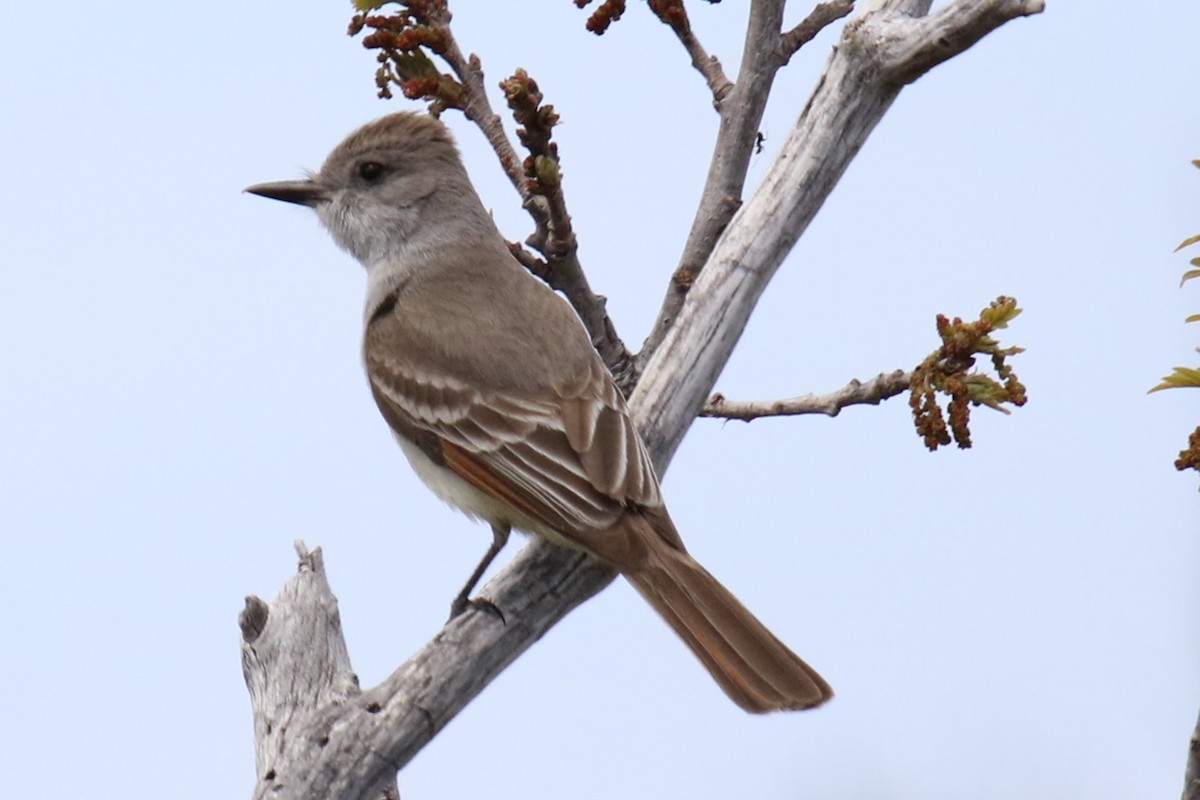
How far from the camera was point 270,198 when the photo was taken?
7152mm

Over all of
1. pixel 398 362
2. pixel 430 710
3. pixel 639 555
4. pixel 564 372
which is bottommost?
pixel 430 710

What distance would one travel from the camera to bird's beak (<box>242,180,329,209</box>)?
23.4ft

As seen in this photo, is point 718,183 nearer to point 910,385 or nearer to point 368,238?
point 910,385

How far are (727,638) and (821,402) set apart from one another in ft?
3.11

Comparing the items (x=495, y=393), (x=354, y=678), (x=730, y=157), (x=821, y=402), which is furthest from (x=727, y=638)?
(x=730, y=157)

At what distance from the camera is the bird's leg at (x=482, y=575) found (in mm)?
4949

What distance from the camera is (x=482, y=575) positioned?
5.50 meters

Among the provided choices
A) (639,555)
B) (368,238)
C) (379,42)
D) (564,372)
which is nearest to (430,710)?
(639,555)

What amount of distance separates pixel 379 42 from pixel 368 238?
1.71m

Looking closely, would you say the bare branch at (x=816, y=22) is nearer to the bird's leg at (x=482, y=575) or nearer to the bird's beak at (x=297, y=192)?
the bird's leg at (x=482, y=575)

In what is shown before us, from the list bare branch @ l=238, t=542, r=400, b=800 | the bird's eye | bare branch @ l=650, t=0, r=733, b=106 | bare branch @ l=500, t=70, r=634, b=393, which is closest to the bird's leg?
bare branch @ l=238, t=542, r=400, b=800

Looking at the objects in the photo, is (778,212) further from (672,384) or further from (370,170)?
(370,170)

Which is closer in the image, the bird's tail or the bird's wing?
the bird's tail

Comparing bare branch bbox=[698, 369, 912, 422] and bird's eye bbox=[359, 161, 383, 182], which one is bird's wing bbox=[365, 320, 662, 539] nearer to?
bare branch bbox=[698, 369, 912, 422]
